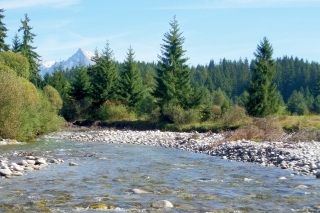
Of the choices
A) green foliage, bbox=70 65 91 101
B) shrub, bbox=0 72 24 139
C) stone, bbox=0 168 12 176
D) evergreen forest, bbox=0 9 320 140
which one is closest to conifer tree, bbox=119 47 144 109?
evergreen forest, bbox=0 9 320 140

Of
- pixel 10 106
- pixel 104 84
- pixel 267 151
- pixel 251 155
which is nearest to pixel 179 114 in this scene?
pixel 104 84

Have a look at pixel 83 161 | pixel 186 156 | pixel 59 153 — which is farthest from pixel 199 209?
pixel 59 153

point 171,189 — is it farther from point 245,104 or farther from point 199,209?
point 245,104

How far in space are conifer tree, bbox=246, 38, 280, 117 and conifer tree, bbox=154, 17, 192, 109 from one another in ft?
24.5

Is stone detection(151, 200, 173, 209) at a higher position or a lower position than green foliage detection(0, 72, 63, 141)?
lower

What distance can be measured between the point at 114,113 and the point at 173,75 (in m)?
8.45

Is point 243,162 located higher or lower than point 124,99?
lower

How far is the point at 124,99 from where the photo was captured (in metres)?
53.3

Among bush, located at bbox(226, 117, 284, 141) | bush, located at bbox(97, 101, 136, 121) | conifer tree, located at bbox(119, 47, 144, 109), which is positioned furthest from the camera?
conifer tree, located at bbox(119, 47, 144, 109)

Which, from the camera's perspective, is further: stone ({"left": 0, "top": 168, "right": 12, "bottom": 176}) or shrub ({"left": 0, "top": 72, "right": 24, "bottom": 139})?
shrub ({"left": 0, "top": 72, "right": 24, "bottom": 139})

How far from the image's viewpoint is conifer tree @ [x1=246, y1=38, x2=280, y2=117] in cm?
4084

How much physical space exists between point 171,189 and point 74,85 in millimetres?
47850

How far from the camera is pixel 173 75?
157ft

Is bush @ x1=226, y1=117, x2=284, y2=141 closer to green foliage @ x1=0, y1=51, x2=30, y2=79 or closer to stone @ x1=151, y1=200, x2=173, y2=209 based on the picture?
stone @ x1=151, y1=200, x2=173, y2=209
